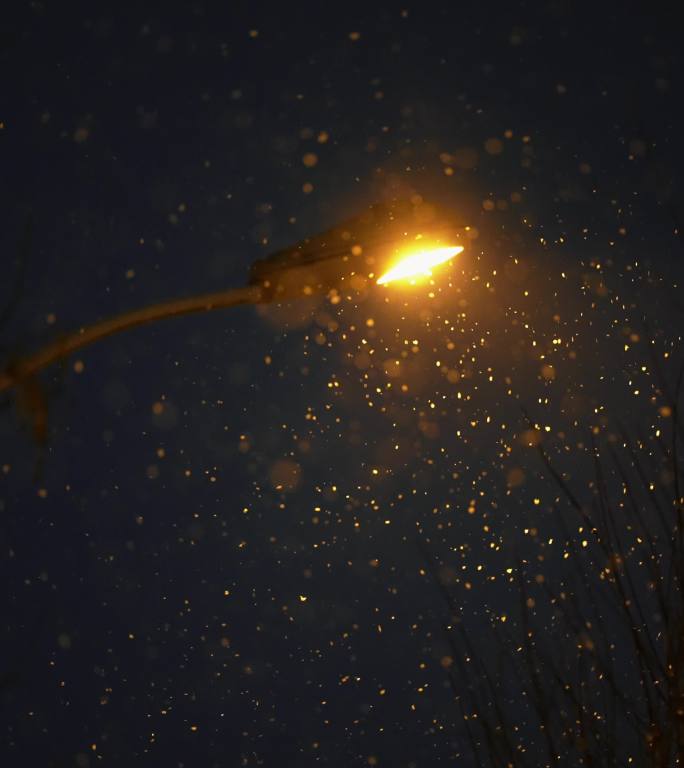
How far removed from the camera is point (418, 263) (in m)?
2.78

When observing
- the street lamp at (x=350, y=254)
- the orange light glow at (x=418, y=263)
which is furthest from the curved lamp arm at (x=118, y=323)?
the orange light glow at (x=418, y=263)

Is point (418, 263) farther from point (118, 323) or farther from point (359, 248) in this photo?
point (118, 323)

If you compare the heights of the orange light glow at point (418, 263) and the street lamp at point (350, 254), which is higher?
the street lamp at point (350, 254)

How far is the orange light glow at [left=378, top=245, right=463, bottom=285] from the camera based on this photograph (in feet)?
9.00

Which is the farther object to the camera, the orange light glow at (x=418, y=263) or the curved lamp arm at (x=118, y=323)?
the orange light glow at (x=418, y=263)

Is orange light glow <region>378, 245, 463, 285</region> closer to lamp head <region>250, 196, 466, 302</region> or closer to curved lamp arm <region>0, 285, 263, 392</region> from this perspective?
lamp head <region>250, 196, 466, 302</region>

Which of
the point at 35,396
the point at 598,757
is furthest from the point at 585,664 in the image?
the point at 35,396

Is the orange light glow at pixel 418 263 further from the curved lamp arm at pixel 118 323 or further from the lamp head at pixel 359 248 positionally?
the curved lamp arm at pixel 118 323

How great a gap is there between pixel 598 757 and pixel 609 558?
791mm

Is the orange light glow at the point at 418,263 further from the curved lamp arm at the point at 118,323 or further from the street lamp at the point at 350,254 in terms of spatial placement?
the curved lamp arm at the point at 118,323

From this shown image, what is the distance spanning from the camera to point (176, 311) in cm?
263

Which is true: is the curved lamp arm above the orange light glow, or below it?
above

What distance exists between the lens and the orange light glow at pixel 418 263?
274 centimetres

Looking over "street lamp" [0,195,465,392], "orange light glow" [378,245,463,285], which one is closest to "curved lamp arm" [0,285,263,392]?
"street lamp" [0,195,465,392]
